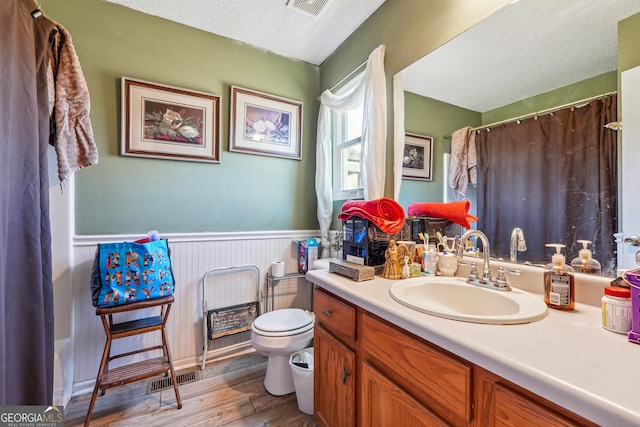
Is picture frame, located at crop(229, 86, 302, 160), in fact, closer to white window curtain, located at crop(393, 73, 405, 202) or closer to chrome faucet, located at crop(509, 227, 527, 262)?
white window curtain, located at crop(393, 73, 405, 202)

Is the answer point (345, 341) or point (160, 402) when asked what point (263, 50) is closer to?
point (345, 341)

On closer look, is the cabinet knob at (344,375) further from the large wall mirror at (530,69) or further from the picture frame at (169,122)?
the picture frame at (169,122)

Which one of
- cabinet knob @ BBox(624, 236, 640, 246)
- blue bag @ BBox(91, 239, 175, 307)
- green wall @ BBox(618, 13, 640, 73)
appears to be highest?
green wall @ BBox(618, 13, 640, 73)

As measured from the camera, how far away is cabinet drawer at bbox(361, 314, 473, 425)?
2.06ft

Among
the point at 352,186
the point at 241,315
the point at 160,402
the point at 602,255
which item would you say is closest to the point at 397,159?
the point at 352,186

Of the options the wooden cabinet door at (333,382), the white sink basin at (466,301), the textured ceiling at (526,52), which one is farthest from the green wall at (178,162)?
the white sink basin at (466,301)

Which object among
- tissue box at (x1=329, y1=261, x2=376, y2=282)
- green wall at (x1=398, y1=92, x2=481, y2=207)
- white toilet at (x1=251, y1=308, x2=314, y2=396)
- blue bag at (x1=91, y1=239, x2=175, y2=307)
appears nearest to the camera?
tissue box at (x1=329, y1=261, x2=376, y2=282)

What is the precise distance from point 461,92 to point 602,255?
2.90 feet

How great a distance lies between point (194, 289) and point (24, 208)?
1.15m

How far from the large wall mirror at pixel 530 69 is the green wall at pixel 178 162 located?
1.30 meters

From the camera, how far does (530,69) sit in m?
1.01

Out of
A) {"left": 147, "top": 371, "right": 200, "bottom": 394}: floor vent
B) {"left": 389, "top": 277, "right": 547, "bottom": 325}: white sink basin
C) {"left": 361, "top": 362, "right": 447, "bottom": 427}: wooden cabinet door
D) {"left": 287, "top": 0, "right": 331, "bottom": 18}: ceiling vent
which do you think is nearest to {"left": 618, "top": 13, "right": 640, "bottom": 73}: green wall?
{"left": 389, "top": 277, "right": 547, "bottom": 325}: white sink basin

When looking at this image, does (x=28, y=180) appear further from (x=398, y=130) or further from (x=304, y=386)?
(x=398, y=130)

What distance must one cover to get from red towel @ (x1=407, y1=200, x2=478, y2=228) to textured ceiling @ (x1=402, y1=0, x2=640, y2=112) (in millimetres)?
455
